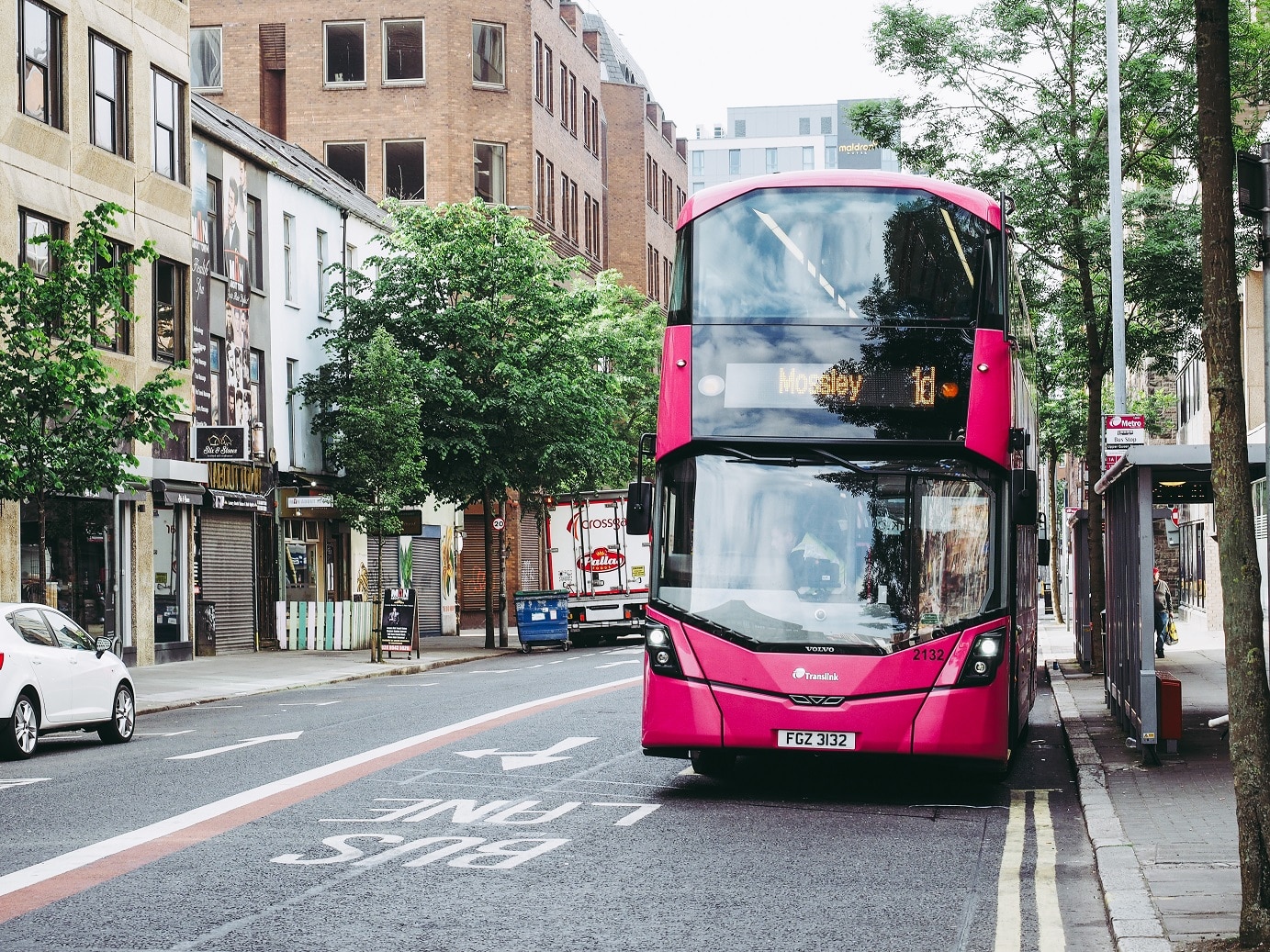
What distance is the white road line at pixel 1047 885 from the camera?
768cm

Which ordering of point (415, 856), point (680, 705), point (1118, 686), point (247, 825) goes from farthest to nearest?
point (1118, 686)
point (680, 705)
point (247, 825)
point (415, 856)

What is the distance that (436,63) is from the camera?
56.0 m

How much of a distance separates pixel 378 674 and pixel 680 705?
62.9 ft

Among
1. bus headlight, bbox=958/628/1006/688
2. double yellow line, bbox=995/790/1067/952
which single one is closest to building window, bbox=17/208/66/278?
bus headlight, bbox=958/628/1006/688

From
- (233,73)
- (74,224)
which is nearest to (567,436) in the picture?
(74,224)

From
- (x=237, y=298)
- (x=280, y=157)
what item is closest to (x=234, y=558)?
(x=237, y=298)

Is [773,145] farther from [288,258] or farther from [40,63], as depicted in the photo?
[40,63]

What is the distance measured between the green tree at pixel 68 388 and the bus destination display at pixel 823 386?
423 inches

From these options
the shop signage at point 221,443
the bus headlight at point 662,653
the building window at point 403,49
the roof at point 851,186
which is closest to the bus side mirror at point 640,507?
the bus headlight at point 662,653

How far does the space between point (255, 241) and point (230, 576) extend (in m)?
7.25

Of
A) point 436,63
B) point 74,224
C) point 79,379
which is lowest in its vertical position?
point 79,379

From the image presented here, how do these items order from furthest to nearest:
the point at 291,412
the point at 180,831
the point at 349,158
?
the point at 349,158, the point at 291,412, the point at 180,831

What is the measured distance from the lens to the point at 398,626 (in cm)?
3412

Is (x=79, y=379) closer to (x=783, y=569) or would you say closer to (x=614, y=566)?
(x=783, y=569)
